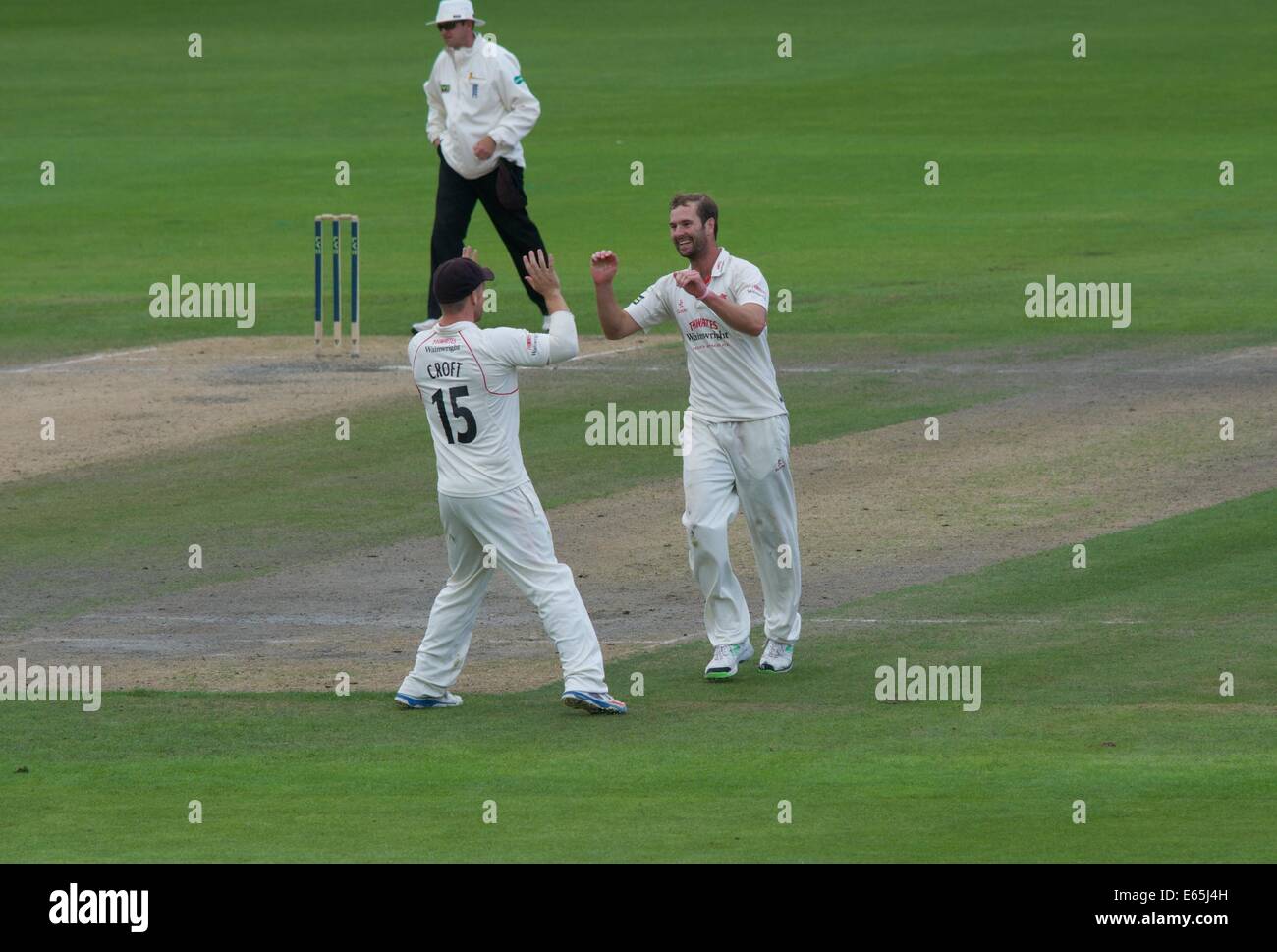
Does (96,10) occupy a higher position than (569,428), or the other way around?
(96,10)

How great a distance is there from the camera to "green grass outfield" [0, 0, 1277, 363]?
89.4ft

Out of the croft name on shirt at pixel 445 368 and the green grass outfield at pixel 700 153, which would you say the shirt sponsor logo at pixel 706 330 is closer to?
the croft name on shirt at pixel 445 368

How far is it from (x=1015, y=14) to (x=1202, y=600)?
5051 cm

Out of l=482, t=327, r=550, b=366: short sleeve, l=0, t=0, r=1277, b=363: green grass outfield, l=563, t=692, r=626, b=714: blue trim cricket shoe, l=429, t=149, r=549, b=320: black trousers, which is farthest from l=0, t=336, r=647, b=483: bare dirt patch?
l=563, t=692, r=626, b=714: blue trim cricket shoe

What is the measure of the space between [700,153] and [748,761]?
3231cm

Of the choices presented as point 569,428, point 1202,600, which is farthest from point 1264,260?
point 1202,600

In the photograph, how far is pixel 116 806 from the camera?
33.3ft

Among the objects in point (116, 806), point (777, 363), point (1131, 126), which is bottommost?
point (116, 806)

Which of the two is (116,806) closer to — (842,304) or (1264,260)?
(842,304)

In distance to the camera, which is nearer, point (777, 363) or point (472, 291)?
point (472, 291)

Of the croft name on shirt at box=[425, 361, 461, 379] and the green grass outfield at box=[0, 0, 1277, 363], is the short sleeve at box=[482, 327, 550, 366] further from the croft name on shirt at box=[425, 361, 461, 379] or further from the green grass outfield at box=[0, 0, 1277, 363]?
the green grass outfield at box=[0, 0, 1277, 363]

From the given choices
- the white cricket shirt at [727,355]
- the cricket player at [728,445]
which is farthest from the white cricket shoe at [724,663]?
the white cricket shirt at [727,355]

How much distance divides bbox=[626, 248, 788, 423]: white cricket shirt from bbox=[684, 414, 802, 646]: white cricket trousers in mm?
84

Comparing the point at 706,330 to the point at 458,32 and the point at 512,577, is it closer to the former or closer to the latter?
the point at 512,577
